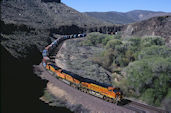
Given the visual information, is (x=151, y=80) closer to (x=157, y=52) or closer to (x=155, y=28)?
(x=157, y=52)

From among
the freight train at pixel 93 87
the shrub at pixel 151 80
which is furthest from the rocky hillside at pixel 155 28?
the freight train at pixel 93 87

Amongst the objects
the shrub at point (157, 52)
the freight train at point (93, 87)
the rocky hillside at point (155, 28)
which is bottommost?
the freight train at point (93, 87)

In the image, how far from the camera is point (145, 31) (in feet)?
199

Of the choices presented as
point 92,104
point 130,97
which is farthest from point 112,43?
point 92,104

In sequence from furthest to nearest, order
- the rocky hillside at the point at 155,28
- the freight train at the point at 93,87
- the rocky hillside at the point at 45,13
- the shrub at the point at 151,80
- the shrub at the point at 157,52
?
the rocky hillside at the point at 45,13 → the rocky hillside at the point at 155,28 → the shrub at the point at 157,52 → the shrub at the point at 151,80 → the freight train at the point at 93,87

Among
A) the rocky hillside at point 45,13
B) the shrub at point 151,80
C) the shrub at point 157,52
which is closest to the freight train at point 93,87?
the shrub at point 151,80

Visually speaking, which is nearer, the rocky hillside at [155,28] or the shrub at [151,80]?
the shrub at [151,80]

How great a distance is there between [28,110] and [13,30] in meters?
41.4

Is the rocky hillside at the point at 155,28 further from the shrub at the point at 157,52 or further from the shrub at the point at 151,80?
the shrub at the point at 151,80

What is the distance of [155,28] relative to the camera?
187 ft

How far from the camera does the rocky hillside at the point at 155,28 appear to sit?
51.6 metres

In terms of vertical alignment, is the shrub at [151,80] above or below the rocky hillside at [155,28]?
below

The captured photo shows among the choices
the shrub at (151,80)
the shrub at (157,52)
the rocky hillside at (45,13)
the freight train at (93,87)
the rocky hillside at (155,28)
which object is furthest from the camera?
the rocky hillside at (45,13)

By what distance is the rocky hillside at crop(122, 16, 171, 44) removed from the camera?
5161 centimetres
